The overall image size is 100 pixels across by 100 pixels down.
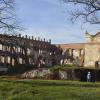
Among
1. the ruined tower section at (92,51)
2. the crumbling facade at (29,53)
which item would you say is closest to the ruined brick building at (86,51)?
the ruined tower section at (92,51)

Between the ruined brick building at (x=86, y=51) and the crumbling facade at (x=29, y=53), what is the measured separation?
12.8ft

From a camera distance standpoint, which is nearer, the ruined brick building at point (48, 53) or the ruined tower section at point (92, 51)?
the ruined brick building at point (48, 53)

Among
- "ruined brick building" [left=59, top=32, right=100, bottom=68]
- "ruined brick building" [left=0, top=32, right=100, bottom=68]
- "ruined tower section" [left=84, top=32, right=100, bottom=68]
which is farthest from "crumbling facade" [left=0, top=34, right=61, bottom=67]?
"ruined tower section" [left=84, top=32, right=100, bottom=68]

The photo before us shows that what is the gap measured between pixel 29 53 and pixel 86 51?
45.2 feet

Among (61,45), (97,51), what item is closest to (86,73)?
(97,51)

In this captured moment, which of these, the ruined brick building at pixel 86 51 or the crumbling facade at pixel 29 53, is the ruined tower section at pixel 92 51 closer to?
the ruined brick building at pixel 86 51

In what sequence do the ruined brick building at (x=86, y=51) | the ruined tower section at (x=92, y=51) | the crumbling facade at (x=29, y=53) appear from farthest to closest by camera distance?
the ruined brick building at (x=86, y=51)
the ruined tower section at (x=92, y=51)
the crumbling facade at (x=29, y=53)

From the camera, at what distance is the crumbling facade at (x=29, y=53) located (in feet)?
292

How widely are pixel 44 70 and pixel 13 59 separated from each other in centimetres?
3407

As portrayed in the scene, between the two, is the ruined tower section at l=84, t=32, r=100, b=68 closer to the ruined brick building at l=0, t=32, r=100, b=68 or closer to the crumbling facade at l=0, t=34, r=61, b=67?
the ruined brick building at l=0, t=32, r=100, b=68

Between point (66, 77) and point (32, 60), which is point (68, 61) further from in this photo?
point (66, 77)

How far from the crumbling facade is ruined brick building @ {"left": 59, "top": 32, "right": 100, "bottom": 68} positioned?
390 centimetres

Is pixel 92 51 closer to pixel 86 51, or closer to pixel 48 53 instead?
pixel 86 51

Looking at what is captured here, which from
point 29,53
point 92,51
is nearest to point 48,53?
point 29,53
